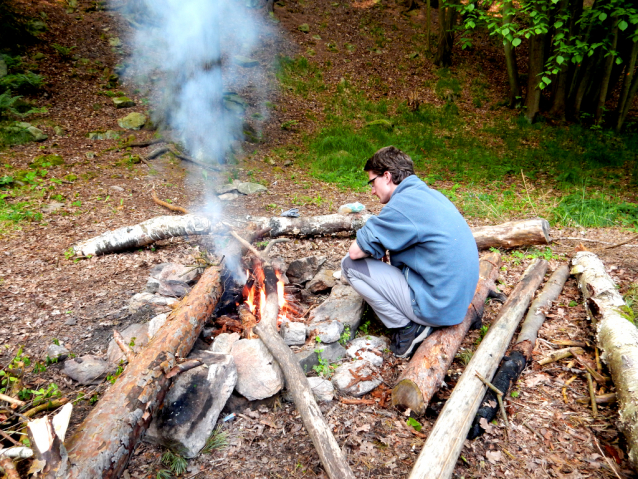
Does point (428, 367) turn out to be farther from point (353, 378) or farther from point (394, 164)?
point (394, 164)

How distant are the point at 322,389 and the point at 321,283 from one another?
1498 millimetres

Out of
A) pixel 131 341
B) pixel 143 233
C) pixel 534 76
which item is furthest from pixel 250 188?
pixel 534 76

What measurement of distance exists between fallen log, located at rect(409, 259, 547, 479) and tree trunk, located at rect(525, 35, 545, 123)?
9541mm

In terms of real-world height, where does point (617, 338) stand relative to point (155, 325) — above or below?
above

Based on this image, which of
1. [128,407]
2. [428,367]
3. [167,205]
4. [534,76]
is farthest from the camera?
[534,76]

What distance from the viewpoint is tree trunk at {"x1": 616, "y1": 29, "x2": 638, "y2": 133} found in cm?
941

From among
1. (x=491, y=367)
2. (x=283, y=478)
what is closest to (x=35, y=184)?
(x=283, y=478)

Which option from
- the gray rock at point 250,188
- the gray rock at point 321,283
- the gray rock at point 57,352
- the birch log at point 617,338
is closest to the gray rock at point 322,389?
the gray rock at point 321,283

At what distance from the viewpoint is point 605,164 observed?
359 inches

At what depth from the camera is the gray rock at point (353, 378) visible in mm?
2850

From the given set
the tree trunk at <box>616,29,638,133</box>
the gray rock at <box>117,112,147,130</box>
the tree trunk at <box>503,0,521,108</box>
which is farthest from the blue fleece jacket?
the tree trunk at <box>503,0,521,108</box>

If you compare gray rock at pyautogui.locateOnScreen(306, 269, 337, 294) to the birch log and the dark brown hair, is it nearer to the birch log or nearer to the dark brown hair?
the dark brown hair

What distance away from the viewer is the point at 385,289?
3.11 m

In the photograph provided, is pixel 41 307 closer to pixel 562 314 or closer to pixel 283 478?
pixel 283 478
